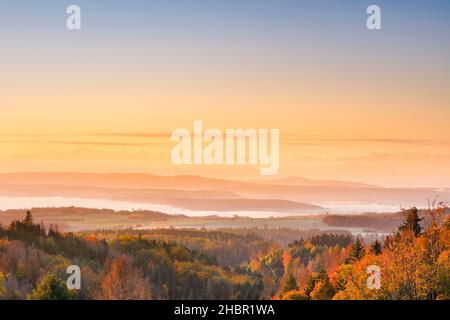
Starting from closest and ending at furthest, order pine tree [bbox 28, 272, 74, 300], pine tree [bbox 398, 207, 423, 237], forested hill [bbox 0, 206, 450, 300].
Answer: forested hill [bbox 0, 206, 450, 300] → pine tree [bbox 28, 272, 74, 300] → pine tree [bbox 398, 207, 423, 237]

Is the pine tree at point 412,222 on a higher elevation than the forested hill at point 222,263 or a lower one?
higher

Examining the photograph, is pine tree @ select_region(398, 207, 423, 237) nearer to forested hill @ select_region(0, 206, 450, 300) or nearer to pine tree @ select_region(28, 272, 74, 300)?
forested hill @ select_region(0, 206, 450, 300)

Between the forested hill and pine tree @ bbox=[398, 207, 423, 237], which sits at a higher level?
pine tree @ bbox=[398, 207, 423, 237]

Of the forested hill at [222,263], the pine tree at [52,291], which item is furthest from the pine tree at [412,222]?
the pine tree at [52,291]

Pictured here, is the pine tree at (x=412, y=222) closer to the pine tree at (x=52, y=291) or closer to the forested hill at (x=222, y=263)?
the forested hill at (x=222, y=263)

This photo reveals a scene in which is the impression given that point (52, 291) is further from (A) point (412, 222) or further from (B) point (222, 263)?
(B) point (222, 263)

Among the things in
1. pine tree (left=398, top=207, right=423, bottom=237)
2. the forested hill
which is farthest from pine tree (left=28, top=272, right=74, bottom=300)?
pine tree (left=398, top=207, right=423, bottom=237)

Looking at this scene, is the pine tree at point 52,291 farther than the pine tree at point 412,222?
No

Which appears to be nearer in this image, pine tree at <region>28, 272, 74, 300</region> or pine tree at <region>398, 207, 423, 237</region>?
pine tree at <region>28, 272, 74, 300</region>

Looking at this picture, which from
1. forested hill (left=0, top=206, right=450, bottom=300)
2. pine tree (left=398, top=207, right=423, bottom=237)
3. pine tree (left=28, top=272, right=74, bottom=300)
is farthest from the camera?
pine tree (left=398, top=207, right=423, bottom=237)

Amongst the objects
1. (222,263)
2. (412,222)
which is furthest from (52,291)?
(222,263)

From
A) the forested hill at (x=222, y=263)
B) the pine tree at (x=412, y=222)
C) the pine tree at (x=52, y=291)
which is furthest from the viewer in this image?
the pine tree at (x=412, y=222)
